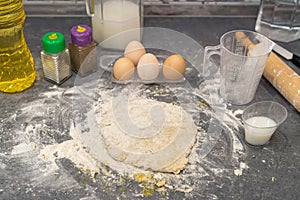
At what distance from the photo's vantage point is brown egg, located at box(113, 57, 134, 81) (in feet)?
3.24

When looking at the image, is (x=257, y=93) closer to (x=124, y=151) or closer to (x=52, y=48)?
(x=124, y=151)

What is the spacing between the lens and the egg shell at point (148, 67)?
3.23ft

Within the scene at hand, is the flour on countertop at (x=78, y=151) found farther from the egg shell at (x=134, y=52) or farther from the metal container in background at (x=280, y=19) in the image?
the metal container in background at (x=280, y=19)

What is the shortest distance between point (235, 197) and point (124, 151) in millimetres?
225

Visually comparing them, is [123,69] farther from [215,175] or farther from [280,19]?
[280,19]

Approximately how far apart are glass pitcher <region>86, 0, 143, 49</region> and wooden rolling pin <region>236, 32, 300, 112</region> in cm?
26

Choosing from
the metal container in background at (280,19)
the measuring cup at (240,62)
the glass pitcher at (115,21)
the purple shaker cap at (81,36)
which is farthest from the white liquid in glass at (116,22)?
the metal container in background at (280,19)

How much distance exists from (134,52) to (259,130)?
0.34m

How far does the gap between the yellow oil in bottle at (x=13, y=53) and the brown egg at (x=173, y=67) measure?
1.01ft

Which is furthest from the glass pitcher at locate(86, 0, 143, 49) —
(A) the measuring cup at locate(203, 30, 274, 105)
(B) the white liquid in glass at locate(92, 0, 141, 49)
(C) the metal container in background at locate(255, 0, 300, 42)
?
(C) the metal container in background at locate(255, 0, 300, 42)

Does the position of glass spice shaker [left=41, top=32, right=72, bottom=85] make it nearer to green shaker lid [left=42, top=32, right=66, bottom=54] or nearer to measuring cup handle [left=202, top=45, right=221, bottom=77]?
green shaker lid [left=42, top=32, right=66, bottom=54]

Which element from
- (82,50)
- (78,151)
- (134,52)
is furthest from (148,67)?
(78,151)

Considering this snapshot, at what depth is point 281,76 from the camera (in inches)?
38.5

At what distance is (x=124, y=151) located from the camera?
84 cm
